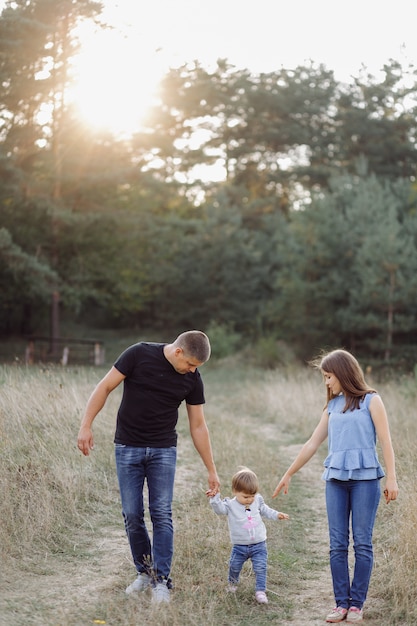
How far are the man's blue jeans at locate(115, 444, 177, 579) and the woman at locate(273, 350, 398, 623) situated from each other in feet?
3.56

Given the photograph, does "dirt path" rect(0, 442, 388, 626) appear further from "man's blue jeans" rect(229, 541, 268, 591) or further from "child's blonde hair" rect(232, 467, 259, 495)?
"child's blonde hair" rect(232, 467, 259, 495)

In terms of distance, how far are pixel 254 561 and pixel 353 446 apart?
118 centimetres

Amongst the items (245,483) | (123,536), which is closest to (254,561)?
(245,483)

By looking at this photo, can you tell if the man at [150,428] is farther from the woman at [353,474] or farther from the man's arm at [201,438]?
the woman at [353,474]

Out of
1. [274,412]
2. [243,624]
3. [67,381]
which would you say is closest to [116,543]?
[243,624]

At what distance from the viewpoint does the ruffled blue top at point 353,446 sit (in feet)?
15.9

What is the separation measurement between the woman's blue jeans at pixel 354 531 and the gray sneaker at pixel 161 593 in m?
1.12

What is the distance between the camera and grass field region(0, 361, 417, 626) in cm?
509

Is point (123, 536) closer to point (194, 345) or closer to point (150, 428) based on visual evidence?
Result: point (150, 428)

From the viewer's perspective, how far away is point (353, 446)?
4.89 metres

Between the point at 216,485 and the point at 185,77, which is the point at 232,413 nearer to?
the point at 216,485

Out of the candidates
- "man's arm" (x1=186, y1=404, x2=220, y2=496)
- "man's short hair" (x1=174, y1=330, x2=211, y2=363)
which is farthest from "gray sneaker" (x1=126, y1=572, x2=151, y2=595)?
"man's short hair" (x1=174, y1=330, x2=211, y2=363)

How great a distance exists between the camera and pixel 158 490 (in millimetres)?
5180

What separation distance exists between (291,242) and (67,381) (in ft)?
55.2
